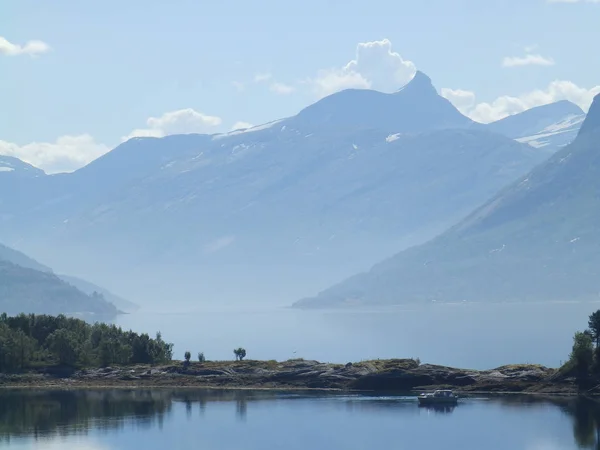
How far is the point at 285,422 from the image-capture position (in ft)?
485

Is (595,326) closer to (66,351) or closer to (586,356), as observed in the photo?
(586,356)

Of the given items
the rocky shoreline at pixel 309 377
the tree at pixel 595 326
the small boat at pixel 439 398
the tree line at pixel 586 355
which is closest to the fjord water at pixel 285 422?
the small boat at pixel 439 398

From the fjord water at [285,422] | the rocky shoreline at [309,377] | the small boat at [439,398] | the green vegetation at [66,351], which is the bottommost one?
the fjord water at [285,422]

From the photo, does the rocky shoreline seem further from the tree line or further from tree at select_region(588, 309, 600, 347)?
tree at select_region(588, 309, 600, 347)

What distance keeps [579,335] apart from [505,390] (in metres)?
13.1

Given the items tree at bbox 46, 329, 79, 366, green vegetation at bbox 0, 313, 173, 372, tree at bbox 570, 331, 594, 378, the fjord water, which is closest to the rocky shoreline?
tree at bbox 570, 331, 594, 378

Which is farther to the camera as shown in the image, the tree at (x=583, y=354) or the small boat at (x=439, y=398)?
the tree at (x=583, y=354)

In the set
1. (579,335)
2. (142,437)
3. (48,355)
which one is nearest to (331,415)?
(142,437)

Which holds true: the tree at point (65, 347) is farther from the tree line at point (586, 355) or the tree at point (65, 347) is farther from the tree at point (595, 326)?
the tree at point (595, 326)

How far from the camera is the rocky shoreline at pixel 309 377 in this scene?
172000 millimetres

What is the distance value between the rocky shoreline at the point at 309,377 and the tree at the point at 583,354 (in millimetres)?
2095

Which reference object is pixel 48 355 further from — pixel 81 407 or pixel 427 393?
pixel 427 393

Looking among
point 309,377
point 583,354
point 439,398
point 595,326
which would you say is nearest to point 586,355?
point 583,354

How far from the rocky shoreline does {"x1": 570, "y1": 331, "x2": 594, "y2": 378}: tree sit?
2.09 m
